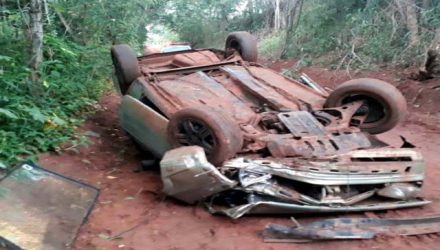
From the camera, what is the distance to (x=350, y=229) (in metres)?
3.90

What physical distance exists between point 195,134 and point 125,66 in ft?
6.05

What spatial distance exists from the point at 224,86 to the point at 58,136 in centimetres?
208

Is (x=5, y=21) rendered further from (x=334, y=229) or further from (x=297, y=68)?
(x=297, y=68)

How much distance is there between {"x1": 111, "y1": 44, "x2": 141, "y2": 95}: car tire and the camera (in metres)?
5.94

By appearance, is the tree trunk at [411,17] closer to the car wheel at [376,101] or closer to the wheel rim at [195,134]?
the car wheel at [376,101]

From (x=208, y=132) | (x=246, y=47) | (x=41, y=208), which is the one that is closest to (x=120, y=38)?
(x=246, y=47)

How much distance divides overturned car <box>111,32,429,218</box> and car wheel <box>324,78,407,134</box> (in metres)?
0.01

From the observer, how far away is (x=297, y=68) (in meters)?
13.7

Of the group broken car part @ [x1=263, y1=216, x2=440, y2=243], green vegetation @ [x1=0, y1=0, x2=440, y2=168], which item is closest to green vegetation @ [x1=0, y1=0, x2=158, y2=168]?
green vegetation @ [x1=0, y1=0, x2=440, y2=168]

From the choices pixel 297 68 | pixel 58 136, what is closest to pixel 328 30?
pixel 297 68

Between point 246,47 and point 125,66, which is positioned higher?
point 246,47

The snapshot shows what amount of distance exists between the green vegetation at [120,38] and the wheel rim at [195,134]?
62.8 inches

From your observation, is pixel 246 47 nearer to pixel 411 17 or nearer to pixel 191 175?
pixel 191 175

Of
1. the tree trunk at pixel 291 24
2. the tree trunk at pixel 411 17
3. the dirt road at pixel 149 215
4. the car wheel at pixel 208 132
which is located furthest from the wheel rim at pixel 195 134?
the tree trunk at pixel 291 24
